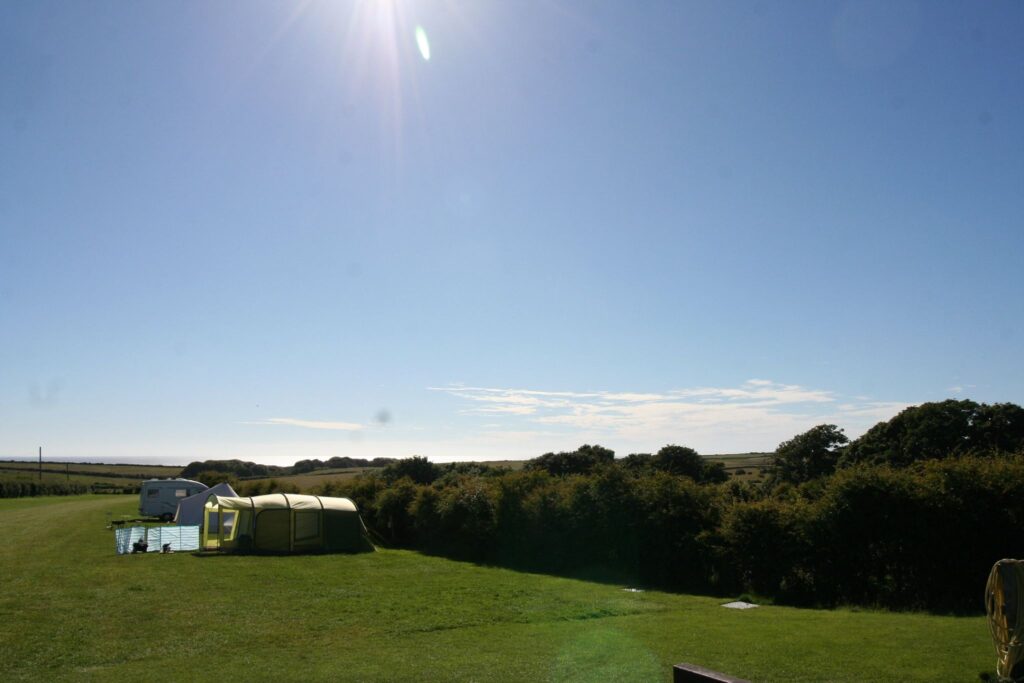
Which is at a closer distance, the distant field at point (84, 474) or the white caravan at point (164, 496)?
the white caravan at point (164, 496)

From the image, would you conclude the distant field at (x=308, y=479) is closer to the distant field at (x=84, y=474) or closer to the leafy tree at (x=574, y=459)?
the leafy tree at (x=574, y=459)

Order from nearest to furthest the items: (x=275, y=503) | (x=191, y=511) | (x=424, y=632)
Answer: (x=424, y=632)
(x=275, y=503)
(x=191, y=511)

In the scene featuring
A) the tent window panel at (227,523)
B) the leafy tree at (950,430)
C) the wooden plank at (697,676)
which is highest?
the leafy tree at (950,430)

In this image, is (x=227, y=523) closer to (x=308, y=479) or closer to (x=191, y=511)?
(x=191, y=511)

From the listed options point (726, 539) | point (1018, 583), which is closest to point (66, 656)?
point (1018, 583)

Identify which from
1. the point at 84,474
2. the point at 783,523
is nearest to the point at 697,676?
the point at 783,523

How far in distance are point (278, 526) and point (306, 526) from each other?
3.47ft

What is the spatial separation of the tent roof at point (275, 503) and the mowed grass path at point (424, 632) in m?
6.58

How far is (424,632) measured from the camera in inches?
477

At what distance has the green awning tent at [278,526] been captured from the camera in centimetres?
2622

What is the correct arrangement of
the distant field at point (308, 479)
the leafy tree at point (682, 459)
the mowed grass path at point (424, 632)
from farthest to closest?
the distant field at point (308, 479) → the leafy tree at point (682, 459) → the mowed grass path at point (424, 632)

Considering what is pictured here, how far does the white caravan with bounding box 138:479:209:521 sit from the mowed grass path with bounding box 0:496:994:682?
2649cm

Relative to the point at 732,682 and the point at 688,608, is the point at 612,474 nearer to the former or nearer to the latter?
the point at 688,608

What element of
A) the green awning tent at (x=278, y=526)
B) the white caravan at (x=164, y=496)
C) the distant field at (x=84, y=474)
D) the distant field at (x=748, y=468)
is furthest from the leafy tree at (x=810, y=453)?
the distant field at (x=84, y=474)
